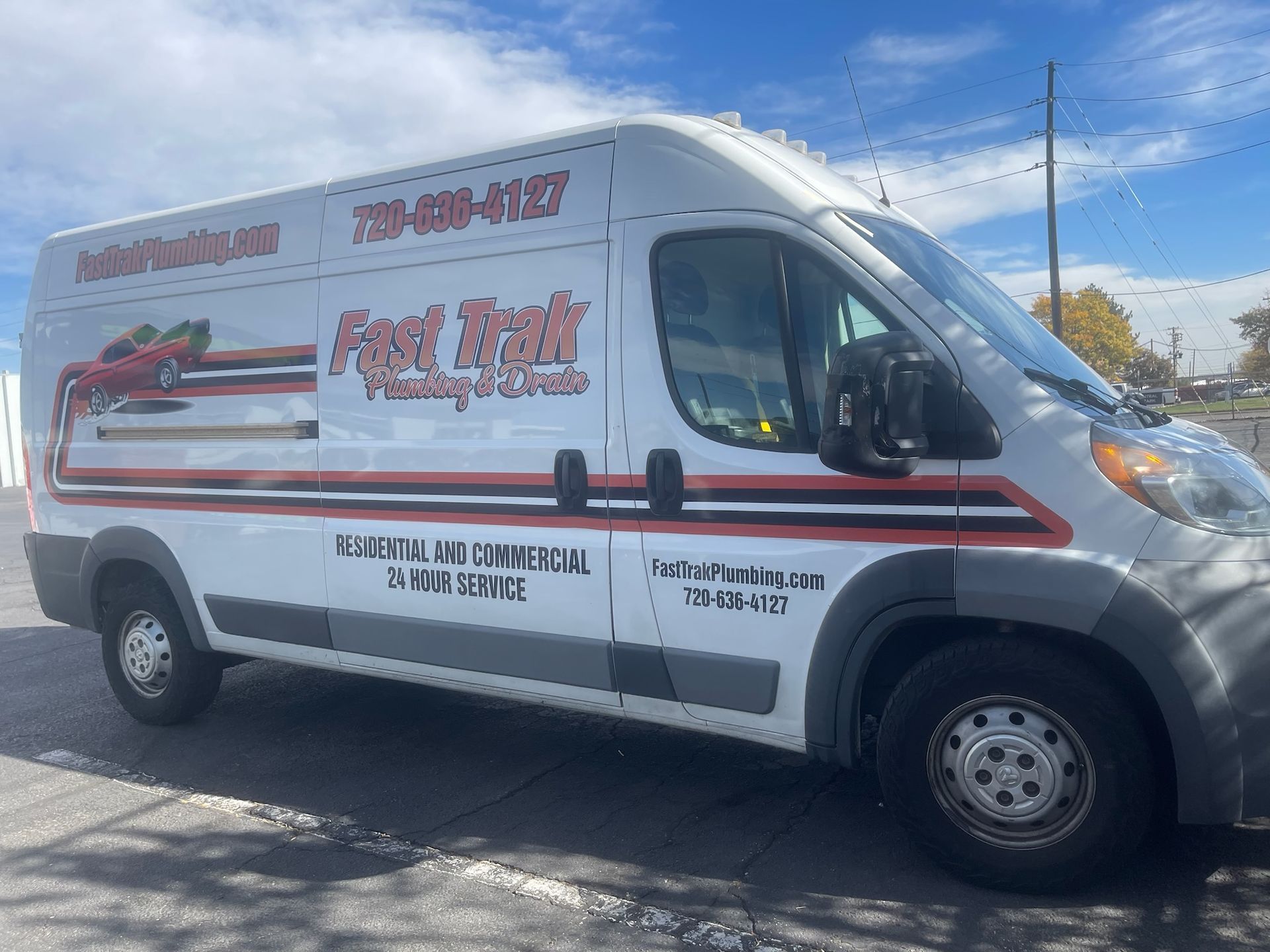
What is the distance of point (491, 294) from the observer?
4246 mm

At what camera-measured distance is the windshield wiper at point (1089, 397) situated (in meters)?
3.38

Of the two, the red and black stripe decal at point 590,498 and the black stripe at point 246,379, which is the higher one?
the black stripe at point 246,379

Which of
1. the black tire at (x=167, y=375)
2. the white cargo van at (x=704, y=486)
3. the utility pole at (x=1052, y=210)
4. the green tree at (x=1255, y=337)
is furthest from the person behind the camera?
the green tree at (x=1255, y=337)

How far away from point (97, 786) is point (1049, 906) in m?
4.09

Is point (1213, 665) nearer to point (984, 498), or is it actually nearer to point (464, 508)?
point (984, 498)

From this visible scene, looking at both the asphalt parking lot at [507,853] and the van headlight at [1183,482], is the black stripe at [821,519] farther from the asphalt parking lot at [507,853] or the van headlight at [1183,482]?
the asphalt parking lot at [507,853]

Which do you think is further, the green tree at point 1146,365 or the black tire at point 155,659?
the green tree at point 1146,365

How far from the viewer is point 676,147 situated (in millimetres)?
3869

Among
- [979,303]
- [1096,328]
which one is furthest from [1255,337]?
[979,303]

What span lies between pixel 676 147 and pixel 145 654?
13.1 ft

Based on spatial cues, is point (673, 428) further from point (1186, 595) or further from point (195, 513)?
point (195, 513)

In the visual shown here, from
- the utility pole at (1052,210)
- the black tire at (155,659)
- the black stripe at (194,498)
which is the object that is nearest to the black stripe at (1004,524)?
the black stripe at (194,498)

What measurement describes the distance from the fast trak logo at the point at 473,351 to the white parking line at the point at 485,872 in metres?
1.75

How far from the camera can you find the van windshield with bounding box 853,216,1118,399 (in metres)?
3.56
